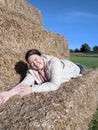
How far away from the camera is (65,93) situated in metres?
4.36

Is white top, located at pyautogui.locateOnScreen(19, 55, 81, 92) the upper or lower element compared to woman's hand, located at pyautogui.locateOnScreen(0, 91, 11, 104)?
upper

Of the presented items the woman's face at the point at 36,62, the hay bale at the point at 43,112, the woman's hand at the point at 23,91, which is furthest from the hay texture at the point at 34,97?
the woman's face at the point at 36,62

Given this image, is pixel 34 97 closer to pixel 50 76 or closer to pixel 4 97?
pixel 4 97

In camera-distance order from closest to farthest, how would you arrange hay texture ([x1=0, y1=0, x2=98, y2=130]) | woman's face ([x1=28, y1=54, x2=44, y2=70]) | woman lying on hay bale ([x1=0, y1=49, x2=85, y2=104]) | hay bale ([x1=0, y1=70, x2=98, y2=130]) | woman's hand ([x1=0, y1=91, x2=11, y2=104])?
1. hay bale ([x1=0, y1=70, x2=98, y2=130])
2. hay texture ([x1=0, y1=0, x2=98, y2=130])
3. woman's hand ([x1=0, y1=91, x2=11, y2=104])
4. woman lying on hay bale ([x1=0, y1=49, x2=85, y2=104])
5. woman's face ([x1=28, y1=54, x2=44, y2=70])

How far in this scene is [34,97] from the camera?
4.32 meters

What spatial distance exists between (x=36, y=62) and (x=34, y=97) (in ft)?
4.27

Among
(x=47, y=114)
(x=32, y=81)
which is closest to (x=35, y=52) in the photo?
(x=32, y=81)

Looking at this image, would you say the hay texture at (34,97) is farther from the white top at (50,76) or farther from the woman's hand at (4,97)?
the white top at (50,76)

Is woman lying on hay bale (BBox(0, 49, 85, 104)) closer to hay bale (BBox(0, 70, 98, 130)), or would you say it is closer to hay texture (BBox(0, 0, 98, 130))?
hay texture (BBox(0, 0, 98, 130))

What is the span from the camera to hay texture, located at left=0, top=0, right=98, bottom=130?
10.6 ft

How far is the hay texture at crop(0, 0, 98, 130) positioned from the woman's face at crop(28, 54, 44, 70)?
0.53 metres

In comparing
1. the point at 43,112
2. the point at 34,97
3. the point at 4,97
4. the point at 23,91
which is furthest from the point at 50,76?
the point at 43,112

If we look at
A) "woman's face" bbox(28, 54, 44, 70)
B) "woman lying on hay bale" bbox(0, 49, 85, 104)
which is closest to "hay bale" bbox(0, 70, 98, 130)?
"woman lying on hay bale" bbox(0, 49, 85, 104)

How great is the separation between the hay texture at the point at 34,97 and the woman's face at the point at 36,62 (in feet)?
1.75
